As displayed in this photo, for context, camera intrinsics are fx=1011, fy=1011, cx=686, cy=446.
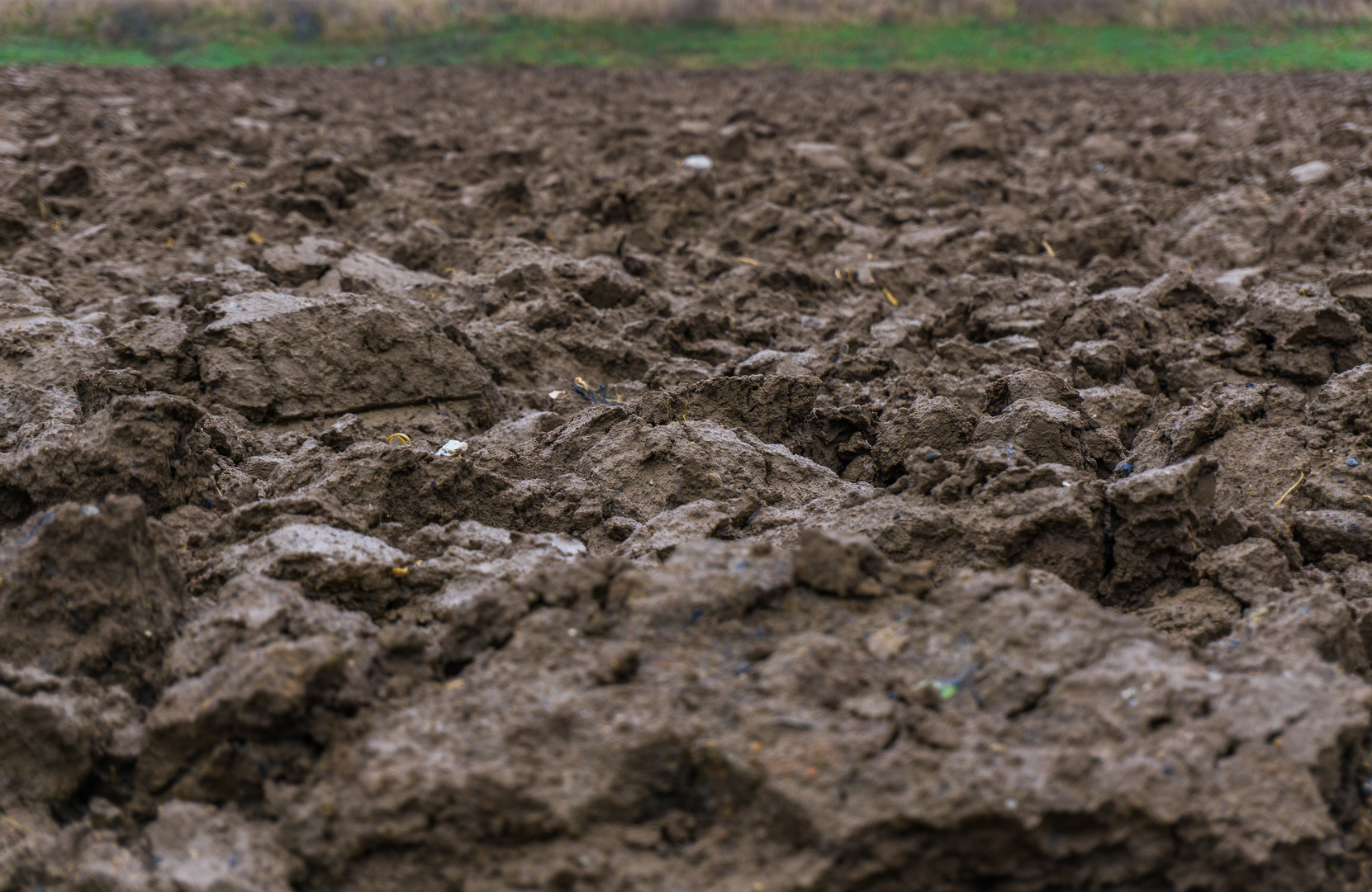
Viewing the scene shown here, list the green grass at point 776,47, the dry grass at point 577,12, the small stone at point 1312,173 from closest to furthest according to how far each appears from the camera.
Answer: the small stone at point 1312,173
the green grass at point 776,47
the dry grass at point 577,12

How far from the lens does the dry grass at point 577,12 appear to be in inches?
549

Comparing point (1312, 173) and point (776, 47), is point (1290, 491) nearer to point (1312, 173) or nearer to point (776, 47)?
point (1312, 173)

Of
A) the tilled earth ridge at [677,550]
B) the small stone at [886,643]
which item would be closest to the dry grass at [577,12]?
the tilled earth ridge at [677,550]

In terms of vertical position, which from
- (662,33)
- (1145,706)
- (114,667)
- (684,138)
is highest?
(662,33)

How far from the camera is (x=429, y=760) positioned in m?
1.66

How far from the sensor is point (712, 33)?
1639 centimetres

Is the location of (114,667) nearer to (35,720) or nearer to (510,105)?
(35,720)

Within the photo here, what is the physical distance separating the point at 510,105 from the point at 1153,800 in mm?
9119

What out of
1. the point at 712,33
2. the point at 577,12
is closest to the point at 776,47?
the point at 712,33

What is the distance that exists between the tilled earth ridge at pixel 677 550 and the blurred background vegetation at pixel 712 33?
394 inches

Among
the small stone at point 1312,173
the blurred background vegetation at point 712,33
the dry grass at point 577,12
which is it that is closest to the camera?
the small stone at point 1312,173

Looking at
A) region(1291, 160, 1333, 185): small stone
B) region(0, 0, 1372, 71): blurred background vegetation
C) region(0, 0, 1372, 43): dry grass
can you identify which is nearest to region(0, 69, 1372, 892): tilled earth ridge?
region(1291, 160, 1333, 185): small stone

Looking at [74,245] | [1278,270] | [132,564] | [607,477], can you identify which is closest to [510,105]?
[74,245]

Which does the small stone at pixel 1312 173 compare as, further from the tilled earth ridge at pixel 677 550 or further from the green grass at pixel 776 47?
the green grass at pixel 776 47
